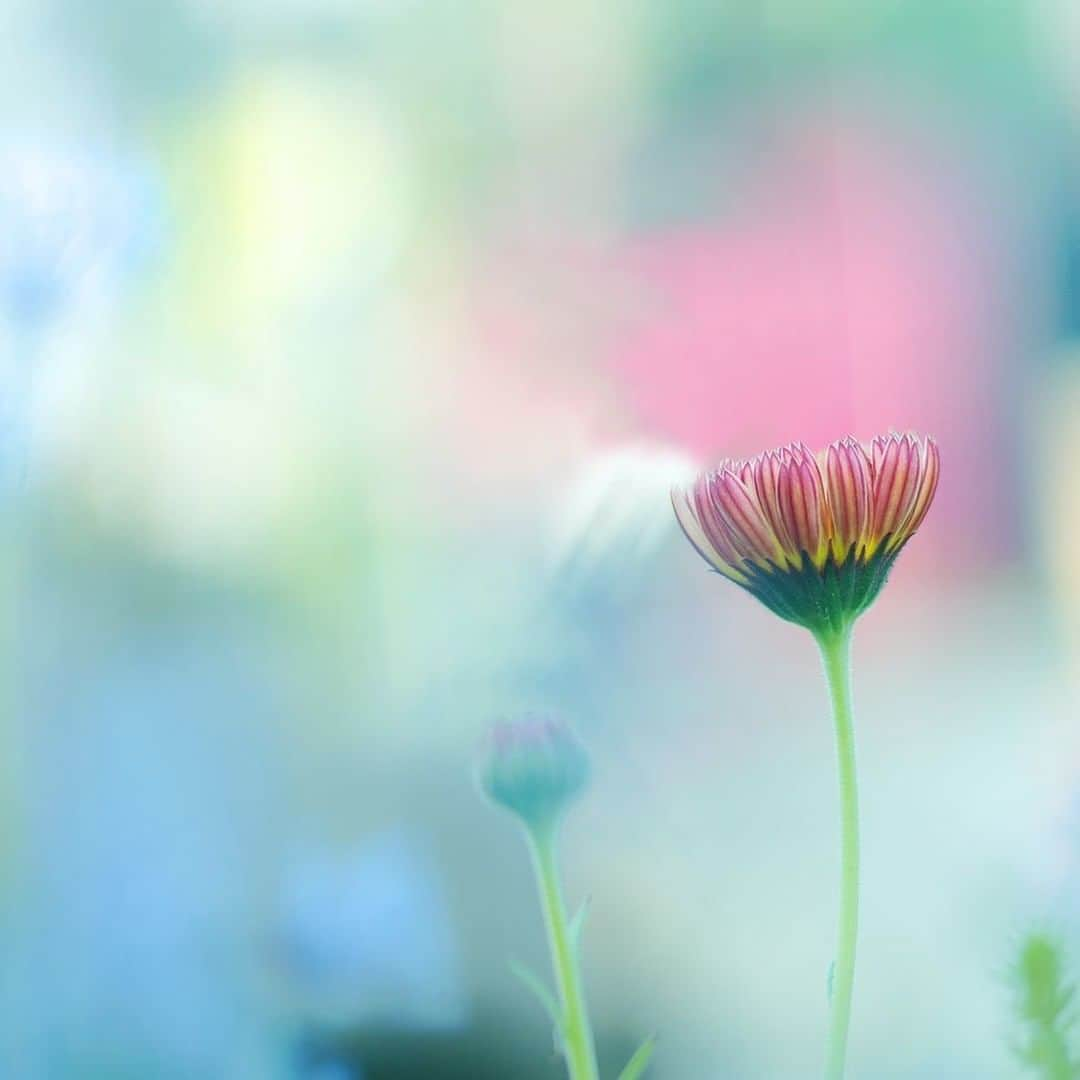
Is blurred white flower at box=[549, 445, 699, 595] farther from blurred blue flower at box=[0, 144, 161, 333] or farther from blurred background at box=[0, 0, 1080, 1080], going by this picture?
blurred blue flower at box=[0, 144, 161, 333]

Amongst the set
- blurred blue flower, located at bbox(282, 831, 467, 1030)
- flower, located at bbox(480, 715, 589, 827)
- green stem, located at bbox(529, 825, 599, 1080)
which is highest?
flower, located at bbox(480, 715, 589, 827)

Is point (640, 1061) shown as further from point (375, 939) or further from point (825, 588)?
point (825, 588)

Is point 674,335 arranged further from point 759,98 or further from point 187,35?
point 187,35

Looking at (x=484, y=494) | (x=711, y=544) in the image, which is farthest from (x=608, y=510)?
(x=711, y=544)

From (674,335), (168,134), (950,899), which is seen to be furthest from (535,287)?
(950,899)

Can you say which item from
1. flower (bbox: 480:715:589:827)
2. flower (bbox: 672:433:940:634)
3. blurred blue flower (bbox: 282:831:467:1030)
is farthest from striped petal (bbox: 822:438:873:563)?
blurred blue flower (bbox: 282:831:467:1030)

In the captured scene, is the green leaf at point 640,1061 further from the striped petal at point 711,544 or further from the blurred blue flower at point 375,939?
the striped petal at point 711,544

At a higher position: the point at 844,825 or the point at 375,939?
the point at 844,825
